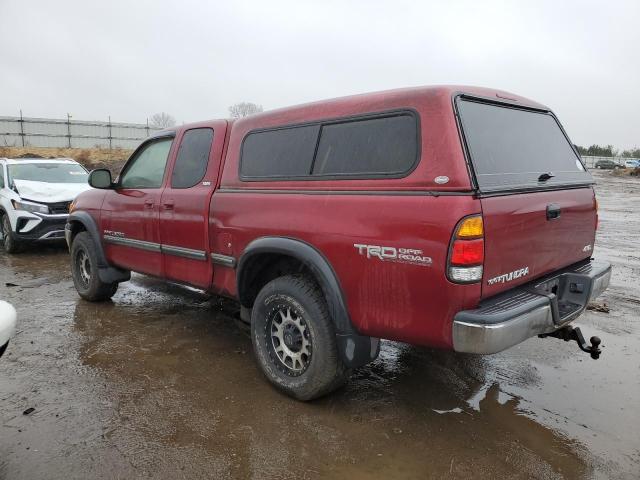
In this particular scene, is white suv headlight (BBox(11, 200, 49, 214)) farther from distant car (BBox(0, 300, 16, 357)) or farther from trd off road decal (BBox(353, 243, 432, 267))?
trd off road decal (BBox(353, 243, 432, 267))

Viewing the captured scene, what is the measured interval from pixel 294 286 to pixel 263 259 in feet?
1.29

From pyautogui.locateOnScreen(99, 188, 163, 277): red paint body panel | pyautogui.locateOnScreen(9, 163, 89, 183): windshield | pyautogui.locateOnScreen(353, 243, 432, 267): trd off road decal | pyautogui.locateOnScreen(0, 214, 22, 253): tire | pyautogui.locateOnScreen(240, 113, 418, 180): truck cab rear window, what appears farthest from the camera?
pyautogui.locateOnScreen(9, 163, 89, 183): windshield

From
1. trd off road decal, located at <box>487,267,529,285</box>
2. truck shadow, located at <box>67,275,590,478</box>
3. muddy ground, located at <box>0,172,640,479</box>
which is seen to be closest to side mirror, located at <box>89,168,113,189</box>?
muddy ground, located at <box>0,172,640,479</box>

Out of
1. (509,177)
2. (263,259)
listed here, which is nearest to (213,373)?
(263,259)

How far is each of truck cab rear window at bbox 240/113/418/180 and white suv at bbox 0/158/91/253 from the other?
604cm

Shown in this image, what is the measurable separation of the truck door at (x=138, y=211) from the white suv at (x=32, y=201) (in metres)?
3.86

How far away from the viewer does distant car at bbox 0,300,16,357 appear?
2653 mm

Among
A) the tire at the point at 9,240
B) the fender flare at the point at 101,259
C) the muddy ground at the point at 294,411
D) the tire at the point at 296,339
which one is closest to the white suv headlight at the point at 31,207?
the tire at the point at 9,240

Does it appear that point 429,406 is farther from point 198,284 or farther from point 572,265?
point 198,284

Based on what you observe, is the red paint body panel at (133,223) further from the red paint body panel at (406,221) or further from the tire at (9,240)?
the tire at (9,240)

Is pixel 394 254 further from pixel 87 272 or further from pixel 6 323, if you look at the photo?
pixel 87 272

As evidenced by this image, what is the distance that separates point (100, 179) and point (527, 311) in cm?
416

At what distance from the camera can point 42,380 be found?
3.61 m

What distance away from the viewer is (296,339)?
3.29m
